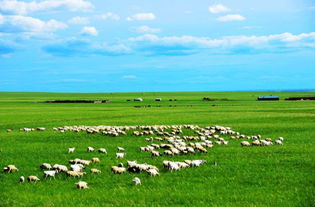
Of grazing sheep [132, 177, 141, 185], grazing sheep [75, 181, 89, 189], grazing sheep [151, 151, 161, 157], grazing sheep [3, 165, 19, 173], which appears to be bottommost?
grazing sheep [3, 165, 19, 173]

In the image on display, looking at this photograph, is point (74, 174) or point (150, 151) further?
point (150, 151)

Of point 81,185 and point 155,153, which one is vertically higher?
point 155,153

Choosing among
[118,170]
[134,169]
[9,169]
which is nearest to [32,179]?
[9,169]

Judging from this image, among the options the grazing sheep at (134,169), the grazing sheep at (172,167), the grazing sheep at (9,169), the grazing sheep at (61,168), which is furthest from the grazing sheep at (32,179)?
the grazing sheep at (172,167)

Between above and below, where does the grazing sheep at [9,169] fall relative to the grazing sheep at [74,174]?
below

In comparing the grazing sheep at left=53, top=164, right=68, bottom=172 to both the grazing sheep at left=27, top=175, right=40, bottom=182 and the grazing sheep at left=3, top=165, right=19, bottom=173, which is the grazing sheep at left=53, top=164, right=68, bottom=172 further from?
the grazing sheep at left=3, top=165, right=19, bottom=173

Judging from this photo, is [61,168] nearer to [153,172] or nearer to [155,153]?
[153,172]

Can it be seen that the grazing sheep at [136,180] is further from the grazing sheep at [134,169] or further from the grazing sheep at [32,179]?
the grazing sheep at [32,179]

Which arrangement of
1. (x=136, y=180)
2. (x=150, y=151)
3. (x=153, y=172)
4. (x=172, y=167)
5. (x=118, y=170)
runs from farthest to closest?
(x=150, y=151) → (x=172, y=167) → (x=118, y=170) → (x=153, y=172) → (x=136, y=180)

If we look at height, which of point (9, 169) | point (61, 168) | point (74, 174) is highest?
point (61, 168)

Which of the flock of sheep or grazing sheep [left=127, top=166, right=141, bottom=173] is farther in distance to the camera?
grazing sheep [left=127, top=166, right=141, bottom=173]

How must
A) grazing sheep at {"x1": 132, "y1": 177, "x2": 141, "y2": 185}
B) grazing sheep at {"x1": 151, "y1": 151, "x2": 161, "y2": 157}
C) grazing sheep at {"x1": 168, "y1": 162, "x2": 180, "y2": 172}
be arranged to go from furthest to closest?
1. grazing sheep at {"x1": 151, "y1": 151, "x2": 161, "y2": 157}
2. grazing sheep at {"x1": 168, "y1": 162, "x2": 180, "y2": 172}
3. grazing sheep at {"x1": 132, "y1": 177, "x2": 141, "y2": 185}

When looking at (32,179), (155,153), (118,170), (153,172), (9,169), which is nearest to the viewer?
(32,179)

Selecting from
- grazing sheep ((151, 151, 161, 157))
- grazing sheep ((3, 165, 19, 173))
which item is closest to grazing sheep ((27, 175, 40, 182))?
grazing sheep ((3, 165, 19, 173))
